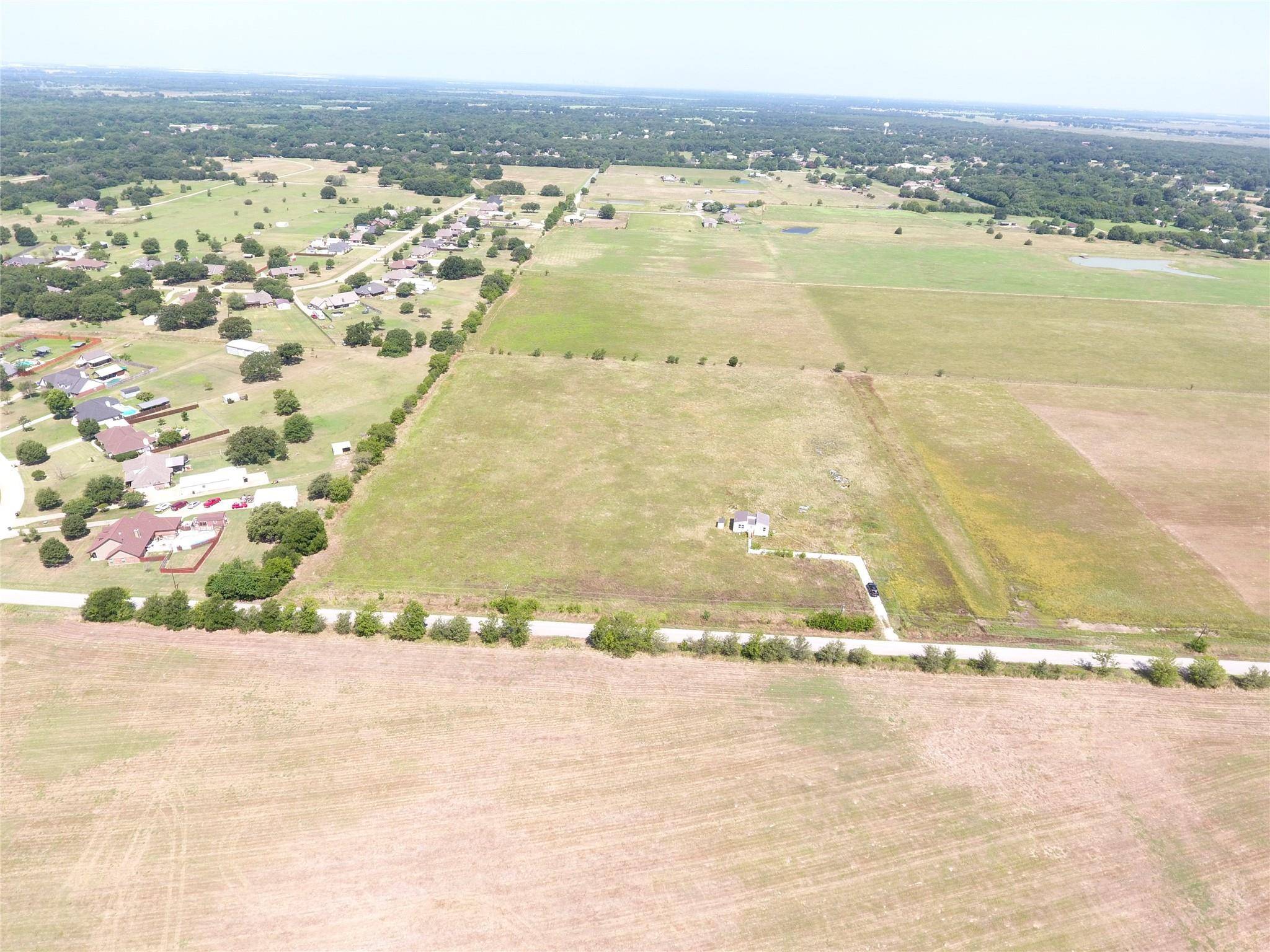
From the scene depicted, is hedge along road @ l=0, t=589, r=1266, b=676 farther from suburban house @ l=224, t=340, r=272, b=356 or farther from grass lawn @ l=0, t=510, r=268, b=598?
suburban house @ l=224, t=340, r=272, b=356

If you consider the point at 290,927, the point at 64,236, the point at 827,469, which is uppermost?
the point at 64,236

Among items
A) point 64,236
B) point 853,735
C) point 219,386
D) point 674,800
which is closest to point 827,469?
point 853,735

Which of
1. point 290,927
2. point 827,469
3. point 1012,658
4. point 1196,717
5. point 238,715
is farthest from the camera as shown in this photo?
point 827,469

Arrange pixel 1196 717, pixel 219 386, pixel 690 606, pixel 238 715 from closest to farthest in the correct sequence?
pixel 238 715 < pixel 1196 717 < pixel 690 606 < pixel 219 386

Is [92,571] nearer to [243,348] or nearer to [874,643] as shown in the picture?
[243,348]

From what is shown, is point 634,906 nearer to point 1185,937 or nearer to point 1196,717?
point 1185,937

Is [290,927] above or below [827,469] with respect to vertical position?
below

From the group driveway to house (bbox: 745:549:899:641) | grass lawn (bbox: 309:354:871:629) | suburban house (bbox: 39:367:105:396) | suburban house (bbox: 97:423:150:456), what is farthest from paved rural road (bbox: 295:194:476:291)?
driveway to house (bbox: 745:549:899:641)
